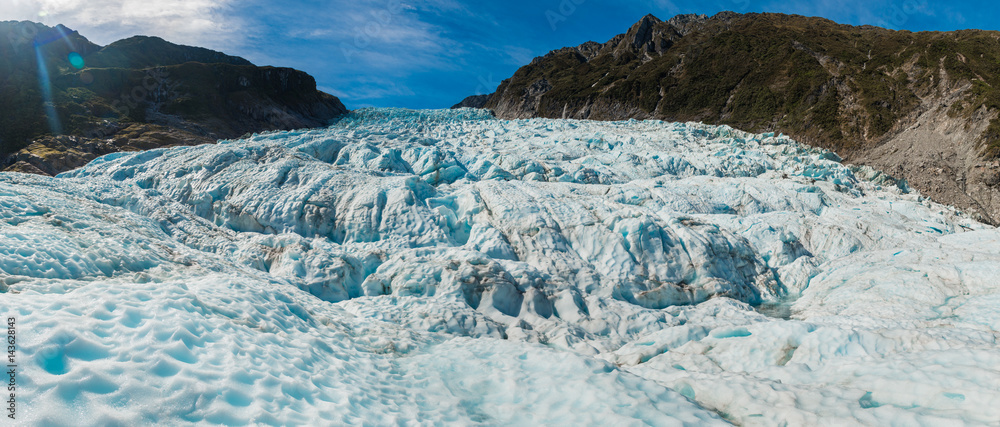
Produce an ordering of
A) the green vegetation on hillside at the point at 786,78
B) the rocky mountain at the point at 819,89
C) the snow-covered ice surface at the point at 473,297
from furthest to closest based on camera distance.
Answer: the green vegetation on hillside at the point at 786,78 < the rocky mountain at the point at 819,89 < the snow-covered ice surface at the point at 473,297

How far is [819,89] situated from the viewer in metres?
64.9

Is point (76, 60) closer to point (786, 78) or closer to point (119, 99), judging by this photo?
point (119, 99)

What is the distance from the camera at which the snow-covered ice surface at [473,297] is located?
5.59 m

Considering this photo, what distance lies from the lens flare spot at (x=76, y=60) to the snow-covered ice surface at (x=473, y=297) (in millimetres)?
73822

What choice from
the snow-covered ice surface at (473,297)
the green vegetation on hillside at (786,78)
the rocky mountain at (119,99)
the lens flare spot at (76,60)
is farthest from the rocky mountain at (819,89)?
the lens flare spot at (76,60)

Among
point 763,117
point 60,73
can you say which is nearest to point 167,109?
point 60,73

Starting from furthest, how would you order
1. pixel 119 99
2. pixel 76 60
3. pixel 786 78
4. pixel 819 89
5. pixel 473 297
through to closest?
pixel 76 60 → pixel 786 78 → pixel 119 99 → pixel 819 89 → pixel 473 297

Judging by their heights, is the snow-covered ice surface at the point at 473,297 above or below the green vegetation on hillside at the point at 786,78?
below

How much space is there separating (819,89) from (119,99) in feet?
356

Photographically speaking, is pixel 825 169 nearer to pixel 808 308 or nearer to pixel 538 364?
pixel 808 308

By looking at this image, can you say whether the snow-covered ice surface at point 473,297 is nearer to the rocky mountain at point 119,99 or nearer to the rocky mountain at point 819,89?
the rocky mountain at point 819,89

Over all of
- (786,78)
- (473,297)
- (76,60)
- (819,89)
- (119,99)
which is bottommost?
(473,297)

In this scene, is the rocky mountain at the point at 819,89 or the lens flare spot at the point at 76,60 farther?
the lens flare spot at the point at 76,60

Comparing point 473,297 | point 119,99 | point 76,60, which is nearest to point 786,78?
point 473,297
